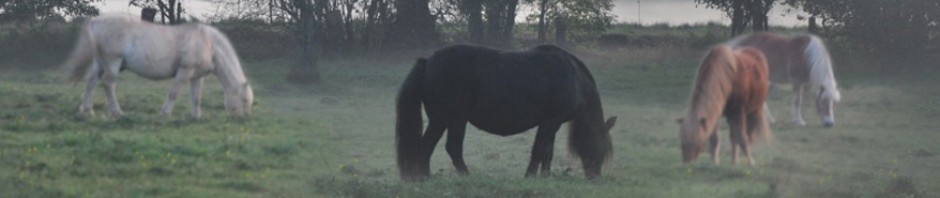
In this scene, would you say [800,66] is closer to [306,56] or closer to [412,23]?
[306,56]

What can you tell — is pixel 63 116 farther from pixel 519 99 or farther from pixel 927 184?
pixel 927 184

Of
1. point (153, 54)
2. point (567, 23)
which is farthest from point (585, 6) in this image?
point (153, 54)

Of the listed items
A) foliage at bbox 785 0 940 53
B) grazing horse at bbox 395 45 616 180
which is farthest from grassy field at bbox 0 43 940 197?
foliage at bbox 785 0 940 53

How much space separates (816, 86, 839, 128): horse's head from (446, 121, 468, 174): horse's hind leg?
28.7 feet

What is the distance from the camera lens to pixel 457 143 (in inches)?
462

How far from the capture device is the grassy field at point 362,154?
11430 mm

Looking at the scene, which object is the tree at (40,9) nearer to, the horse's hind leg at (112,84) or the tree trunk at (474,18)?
the tree trunk at (474,18)

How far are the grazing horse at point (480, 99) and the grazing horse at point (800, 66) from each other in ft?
23.0

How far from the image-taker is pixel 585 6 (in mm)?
36562

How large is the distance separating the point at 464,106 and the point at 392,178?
129cm

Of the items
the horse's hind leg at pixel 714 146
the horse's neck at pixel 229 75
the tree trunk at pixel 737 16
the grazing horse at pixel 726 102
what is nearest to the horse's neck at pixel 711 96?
the grazing horse at pixel 726 102

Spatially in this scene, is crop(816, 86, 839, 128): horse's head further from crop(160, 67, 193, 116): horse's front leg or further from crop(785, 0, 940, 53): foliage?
crop(785, 0, 940, 53): foliage

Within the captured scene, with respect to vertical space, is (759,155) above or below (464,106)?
below

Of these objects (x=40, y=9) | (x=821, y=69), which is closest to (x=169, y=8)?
(x=40, y=9)
